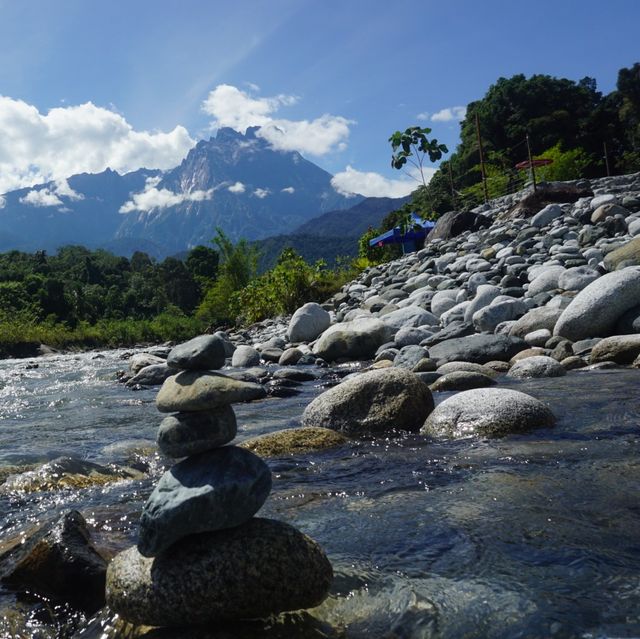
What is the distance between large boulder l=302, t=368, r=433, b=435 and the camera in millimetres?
6699

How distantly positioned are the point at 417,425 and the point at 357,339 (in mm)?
7795

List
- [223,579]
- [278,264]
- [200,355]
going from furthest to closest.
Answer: [278,264] → [200,355] → [223,579]

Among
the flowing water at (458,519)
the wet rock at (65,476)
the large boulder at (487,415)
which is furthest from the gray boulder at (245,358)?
the wet rock at (65,476)

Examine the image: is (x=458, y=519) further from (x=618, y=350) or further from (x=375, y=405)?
(x=618, y=350)

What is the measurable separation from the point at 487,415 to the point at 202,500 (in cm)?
385

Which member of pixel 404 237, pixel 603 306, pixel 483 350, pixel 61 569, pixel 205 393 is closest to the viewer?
pixel 61 569

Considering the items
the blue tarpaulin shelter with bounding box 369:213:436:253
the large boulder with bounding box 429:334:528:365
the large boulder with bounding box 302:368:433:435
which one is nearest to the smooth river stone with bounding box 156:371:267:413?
the large boulder with bounding box 302:368:433:435

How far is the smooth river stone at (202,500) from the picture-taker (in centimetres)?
294

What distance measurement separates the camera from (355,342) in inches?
570

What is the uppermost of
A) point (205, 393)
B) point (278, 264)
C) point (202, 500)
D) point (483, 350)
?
point (278, 264)

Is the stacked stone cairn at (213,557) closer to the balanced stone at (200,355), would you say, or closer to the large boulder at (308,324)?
the balanced stone at (200,355)

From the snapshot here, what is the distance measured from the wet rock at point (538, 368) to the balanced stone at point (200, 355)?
22.1 feet

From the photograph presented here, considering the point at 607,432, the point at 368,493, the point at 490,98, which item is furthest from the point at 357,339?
the point at 490,98

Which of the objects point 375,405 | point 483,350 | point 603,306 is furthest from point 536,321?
point 375,405
